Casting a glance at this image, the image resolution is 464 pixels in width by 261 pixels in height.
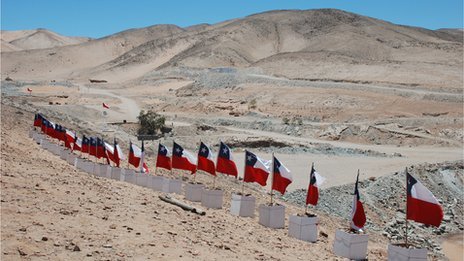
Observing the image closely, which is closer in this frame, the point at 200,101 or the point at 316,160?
the point at 316,160

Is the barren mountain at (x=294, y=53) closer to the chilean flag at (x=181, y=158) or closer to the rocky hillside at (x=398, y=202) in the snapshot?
the rocky hillside at (x=398, y=202)

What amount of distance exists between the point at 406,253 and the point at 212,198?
5.17 m

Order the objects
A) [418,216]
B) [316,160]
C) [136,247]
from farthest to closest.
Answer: [316,160] → [418,216] → [136,247]

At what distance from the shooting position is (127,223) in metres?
10.1

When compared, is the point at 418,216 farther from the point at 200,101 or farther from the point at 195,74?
the point at 195,74

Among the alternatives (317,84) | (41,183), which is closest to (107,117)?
(317,84)

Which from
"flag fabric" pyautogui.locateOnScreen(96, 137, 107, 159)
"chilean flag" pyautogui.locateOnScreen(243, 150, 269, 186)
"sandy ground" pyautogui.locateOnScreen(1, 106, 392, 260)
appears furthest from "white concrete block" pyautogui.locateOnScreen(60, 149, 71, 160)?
"chilean flag" pyautogui.locateOnScreen(243, 150, 269, 186)

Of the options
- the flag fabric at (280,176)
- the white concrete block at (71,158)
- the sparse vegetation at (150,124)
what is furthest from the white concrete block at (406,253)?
the sparse vegetation at (150,124)

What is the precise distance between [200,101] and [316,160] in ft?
99.2

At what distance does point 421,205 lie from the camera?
1160 centimetres

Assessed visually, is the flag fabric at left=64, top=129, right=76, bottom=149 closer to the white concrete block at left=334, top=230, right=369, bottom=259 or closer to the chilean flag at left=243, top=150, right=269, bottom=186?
the chilean flag at left=243, top=150, right=269, bottom=186

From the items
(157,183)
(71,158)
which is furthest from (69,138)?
(157,183)

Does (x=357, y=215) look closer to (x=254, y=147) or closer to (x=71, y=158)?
(x=71, y=158)

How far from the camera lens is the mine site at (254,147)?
9.88m
